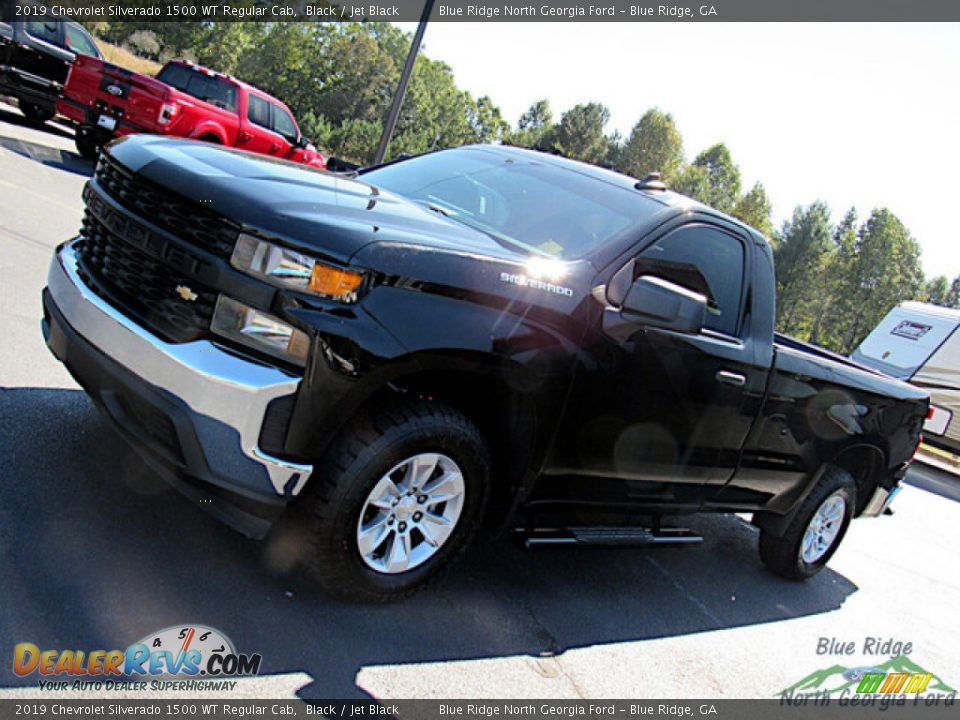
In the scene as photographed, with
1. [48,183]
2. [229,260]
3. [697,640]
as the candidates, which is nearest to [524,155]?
[229,260]

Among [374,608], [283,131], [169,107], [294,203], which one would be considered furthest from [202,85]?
[374,608]

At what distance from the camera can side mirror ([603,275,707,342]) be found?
3.28 meters

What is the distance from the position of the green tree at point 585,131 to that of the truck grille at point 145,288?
85028 mm

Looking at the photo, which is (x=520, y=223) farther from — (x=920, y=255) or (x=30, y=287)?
(x=920, y=255)

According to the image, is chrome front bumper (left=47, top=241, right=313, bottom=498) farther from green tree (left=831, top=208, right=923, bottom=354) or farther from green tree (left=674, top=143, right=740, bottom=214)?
green tree (left=674, top=143, right=740, bottom=214)

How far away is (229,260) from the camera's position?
2740mm

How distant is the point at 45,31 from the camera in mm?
13211

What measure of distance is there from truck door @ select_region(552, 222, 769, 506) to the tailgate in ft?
33.2

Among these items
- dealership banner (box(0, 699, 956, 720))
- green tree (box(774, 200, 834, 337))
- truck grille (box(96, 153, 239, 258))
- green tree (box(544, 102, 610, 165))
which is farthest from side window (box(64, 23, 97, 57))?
green tree (box(544, 102, 610, 165))

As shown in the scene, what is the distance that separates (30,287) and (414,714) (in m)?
4.50

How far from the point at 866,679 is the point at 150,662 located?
354 cm

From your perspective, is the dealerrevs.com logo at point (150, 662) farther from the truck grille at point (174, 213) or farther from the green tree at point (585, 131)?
the green tree at point (585, 131)

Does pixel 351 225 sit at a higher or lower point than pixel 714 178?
lower

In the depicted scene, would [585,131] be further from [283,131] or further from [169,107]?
[169,107]
